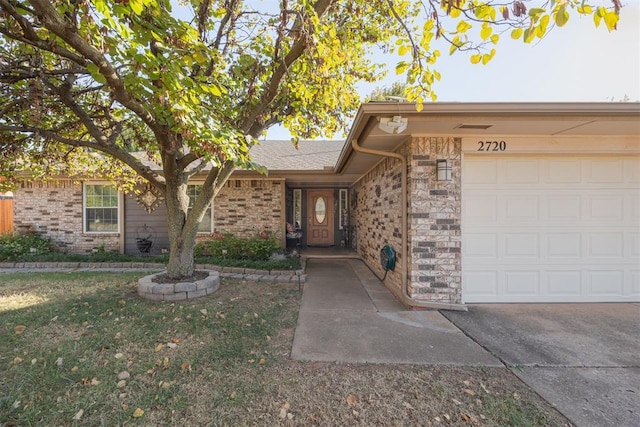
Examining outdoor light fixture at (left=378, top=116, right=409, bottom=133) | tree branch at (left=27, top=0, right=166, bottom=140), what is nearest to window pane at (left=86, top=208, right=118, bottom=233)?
tree branch at (left=27, top=0, right=166, bottom=140)

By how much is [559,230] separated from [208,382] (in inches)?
201

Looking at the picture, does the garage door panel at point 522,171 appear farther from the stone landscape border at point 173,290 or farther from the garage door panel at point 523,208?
the stone landscape border at point 173,290

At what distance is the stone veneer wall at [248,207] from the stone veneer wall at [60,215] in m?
3.32

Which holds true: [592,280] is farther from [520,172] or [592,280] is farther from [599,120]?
[599,120]

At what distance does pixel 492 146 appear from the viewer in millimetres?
3969

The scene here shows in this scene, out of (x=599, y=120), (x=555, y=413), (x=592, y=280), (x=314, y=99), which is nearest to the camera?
(x=555, y=413)

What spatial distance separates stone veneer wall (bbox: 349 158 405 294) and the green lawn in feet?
7.43

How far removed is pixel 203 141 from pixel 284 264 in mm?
3697

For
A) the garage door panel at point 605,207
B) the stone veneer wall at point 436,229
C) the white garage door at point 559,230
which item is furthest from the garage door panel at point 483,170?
the garage door panel at point 605,207

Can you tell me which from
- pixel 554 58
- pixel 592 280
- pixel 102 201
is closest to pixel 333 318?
pixel 592 280

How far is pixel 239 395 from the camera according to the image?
2.10m

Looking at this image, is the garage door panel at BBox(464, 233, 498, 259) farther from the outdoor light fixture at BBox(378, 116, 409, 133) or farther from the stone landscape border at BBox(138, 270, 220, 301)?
the stone landscape border at BBox(138, 270, 220, 301)

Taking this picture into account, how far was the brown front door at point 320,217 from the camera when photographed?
10008 millimetres

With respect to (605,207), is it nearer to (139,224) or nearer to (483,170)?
(483,170)
